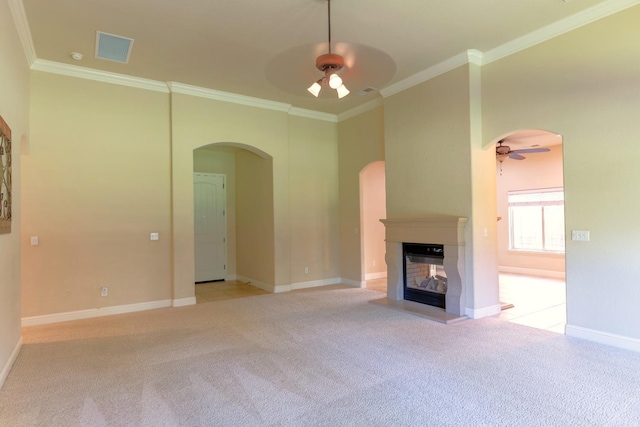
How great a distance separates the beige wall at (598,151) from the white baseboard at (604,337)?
0.01 meters

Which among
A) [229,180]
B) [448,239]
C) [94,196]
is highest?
[229,180]

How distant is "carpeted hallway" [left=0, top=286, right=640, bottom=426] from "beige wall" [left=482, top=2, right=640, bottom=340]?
1.48 ft

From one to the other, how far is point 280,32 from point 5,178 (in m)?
2.96

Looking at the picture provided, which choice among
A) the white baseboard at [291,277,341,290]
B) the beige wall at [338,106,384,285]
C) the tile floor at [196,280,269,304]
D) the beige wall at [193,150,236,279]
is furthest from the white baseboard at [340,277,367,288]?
the beige wall at [193,150,236,279]

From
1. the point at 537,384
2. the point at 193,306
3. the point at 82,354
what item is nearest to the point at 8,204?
the point at 82,354

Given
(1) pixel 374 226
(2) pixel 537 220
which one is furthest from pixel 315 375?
(2) pixel 537 220

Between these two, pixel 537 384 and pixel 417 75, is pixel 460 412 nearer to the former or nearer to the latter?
pixel 537 384

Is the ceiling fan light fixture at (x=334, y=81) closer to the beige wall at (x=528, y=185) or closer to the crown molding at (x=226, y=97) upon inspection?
the crown molding at (x=226, y=97)

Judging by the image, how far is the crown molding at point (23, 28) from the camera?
10.9 ft

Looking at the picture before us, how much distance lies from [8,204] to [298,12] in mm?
3215

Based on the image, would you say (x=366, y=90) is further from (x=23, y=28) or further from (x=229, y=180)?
(x=23, y=28)

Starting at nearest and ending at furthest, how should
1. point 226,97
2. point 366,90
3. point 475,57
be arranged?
point 475,57, point 366,90, point 226,97

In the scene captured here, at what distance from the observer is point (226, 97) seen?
5836mm

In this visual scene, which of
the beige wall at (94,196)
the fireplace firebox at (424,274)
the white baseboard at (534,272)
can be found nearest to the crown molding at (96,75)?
the beige wall at (94,196)
